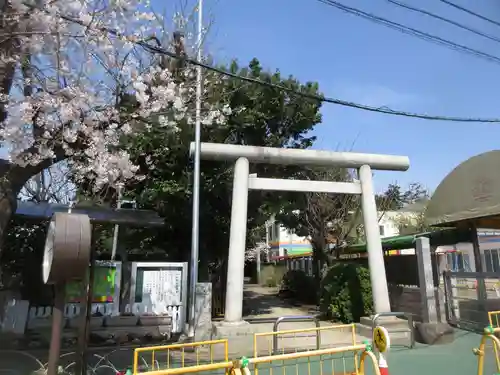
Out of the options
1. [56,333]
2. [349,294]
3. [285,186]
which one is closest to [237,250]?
[285,186]

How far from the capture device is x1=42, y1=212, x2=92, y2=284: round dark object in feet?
15.0

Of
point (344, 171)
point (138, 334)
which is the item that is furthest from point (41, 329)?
point (344, 171)

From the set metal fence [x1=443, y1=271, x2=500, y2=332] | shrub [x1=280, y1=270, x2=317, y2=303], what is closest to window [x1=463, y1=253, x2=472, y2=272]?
shrub [x1=280, y1=270, x2=317, y2=303]

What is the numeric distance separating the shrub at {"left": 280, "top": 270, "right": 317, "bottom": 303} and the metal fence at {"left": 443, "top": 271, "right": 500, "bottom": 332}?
8.48 meters

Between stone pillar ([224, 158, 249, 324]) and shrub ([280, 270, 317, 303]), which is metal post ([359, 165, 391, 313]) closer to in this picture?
stone pillar ([224, 158, 249, 324])

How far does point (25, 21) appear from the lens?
612 centimetres

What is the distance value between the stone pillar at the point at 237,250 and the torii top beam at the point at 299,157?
0.94 ft

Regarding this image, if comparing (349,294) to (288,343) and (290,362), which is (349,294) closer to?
(288,343)

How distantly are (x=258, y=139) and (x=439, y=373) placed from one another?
30.6 feet

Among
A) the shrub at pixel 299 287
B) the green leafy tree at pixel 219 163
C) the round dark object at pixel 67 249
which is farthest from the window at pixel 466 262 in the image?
the round dark object at pixel 67 249

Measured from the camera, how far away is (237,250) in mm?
9266

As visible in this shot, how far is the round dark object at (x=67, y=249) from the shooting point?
457 centimetres

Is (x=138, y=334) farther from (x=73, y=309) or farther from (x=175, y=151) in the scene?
(x=175, y=151)

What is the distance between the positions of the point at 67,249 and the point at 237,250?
504 cm
